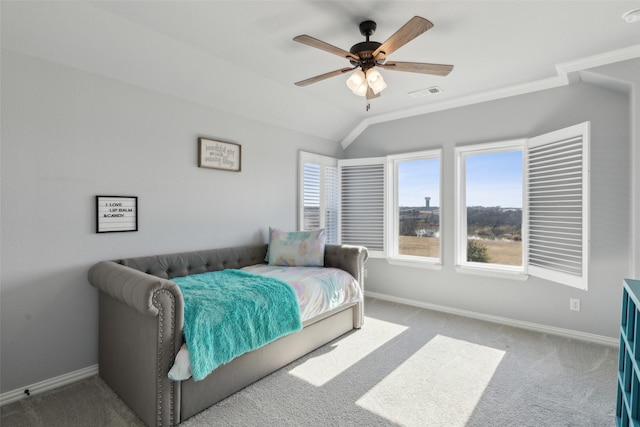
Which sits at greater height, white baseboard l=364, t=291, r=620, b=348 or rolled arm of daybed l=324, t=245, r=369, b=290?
rolled arm of daybed l=324, t=245, r=369, b=290

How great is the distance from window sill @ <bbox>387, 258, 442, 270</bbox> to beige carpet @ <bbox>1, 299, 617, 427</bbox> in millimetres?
1083

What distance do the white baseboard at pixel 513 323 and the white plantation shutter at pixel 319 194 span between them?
1253 millimetres

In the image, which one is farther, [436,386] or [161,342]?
[436,386]

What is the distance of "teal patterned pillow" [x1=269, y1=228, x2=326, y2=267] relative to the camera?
3.54 meters

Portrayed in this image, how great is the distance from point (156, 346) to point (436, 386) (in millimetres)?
1950

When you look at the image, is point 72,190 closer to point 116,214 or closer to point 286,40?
point 116,214

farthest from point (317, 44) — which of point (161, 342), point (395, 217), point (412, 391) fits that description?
point (395, 217)

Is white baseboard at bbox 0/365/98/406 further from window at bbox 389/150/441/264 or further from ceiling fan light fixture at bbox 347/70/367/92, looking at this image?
window at bbox 389/150/441/264

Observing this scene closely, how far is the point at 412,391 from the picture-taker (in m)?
2.30

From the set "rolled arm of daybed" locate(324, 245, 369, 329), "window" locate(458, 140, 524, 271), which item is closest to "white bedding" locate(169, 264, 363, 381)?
"rolled arm of daybed" locate(324, 245, 369, 329)

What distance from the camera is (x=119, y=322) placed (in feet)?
7.26

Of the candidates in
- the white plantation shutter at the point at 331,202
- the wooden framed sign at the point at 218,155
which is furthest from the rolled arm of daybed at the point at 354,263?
the wooden framed sign at the point at 218,155

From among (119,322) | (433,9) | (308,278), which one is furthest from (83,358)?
(433,9)

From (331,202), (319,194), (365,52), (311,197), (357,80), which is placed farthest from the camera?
(331,202)
